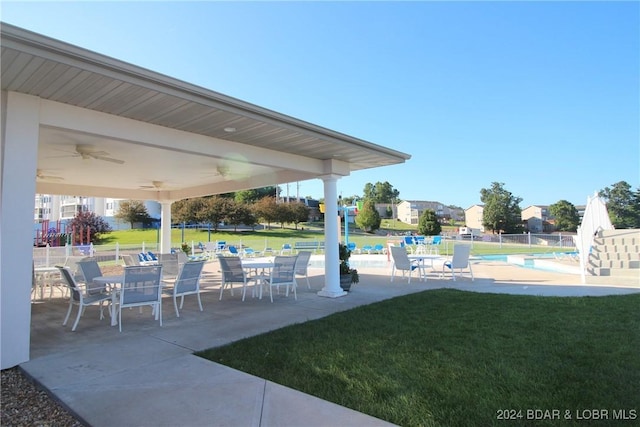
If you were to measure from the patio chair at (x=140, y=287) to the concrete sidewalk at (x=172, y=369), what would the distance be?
1.23 feet

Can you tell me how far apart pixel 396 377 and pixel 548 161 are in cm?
4278

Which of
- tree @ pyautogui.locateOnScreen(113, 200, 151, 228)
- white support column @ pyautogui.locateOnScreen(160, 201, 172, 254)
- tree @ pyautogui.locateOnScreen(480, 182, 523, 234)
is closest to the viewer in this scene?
white support column @ pyautogui.locateOnScreen(160, 201, 172, 254)

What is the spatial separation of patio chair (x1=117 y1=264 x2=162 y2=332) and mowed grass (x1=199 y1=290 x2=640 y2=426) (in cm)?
191

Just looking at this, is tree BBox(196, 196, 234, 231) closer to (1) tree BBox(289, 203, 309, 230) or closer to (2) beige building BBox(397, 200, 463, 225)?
(1) tree BBox(289, 203, 309, 230)

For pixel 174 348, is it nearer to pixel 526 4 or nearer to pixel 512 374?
pixel 512 374

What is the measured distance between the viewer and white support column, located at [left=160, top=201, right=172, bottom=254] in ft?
40.0

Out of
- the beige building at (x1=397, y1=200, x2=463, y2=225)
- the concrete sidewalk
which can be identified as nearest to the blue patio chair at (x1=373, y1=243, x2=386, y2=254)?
the concrete sidewalk

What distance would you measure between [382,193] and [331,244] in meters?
84.9

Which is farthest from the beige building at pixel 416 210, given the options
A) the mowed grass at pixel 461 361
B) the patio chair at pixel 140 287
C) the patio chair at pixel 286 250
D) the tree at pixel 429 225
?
the patio chair at pixel 140 287

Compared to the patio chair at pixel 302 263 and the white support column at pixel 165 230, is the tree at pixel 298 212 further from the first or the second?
the patio chair at pixel 302 263

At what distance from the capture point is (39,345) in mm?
4422

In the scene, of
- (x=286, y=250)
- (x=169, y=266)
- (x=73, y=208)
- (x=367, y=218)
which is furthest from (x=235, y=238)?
(x=169, y=266)

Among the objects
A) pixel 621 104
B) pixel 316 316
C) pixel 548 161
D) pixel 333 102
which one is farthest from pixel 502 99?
pixel 548 161

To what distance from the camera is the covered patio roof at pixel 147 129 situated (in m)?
3.47
